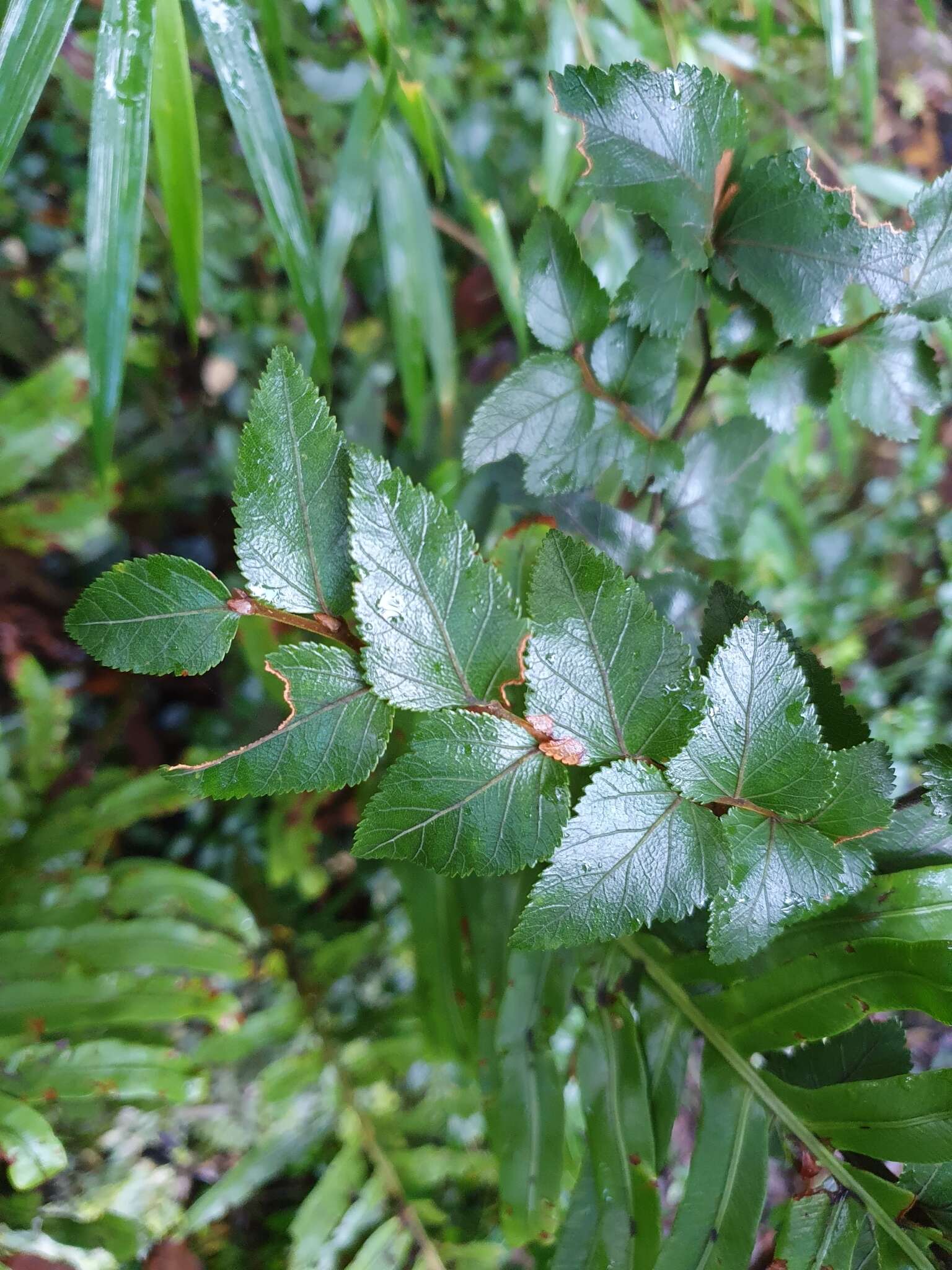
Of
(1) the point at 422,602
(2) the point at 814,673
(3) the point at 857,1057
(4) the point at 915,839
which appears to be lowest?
(3) the point at 857,1057

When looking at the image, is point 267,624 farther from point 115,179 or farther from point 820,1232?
point 820,1232

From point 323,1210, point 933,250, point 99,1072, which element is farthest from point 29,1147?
point 933,250

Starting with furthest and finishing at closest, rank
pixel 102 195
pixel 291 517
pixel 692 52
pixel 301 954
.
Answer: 1. pixel 301 954
2. pixel 692 52
3. pixel 102 195
4. pixel 291 517

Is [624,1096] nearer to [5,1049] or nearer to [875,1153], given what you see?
[875,1153]

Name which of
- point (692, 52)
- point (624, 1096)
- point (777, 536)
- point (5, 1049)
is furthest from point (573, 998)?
point (692, 52)

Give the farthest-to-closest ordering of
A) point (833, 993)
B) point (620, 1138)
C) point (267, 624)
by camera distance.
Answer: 1. point (267, 624)
2. point (620, 1138)
3. point (833, 993)

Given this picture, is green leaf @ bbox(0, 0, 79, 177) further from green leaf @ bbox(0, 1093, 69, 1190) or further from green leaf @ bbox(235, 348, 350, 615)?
green leaf @ bbox(0, 1093, 69, 1190)

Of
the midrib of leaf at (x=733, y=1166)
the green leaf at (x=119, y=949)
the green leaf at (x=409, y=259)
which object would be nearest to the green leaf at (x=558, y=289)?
the green leaf at (x=409, y=259)
